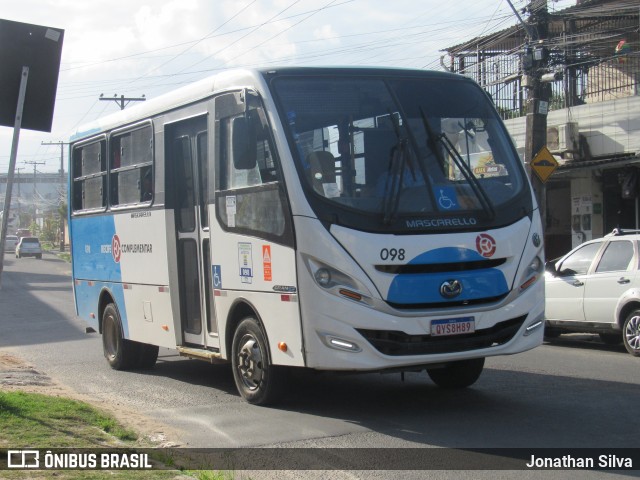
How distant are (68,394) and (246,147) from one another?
3.88 m

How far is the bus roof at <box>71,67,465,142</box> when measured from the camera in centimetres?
870

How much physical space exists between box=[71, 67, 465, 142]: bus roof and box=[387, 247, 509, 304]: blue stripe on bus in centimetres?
198

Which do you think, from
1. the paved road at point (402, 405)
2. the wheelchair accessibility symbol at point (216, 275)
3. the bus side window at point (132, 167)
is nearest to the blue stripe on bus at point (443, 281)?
the paved road at point (402, 405)

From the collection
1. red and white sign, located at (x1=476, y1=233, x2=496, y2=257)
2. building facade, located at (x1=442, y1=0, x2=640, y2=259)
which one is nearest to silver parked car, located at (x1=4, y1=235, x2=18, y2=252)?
building facade, located at (x1=442, y1=0, x2=640, y2=259)

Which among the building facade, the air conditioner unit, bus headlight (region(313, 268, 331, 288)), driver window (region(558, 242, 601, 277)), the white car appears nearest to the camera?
bus headlight (region(313, 268, 331, 288))

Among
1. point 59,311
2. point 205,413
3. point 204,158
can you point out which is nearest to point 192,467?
point 205,413

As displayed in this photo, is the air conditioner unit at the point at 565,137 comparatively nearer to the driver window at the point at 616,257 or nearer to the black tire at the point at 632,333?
the driver window at the point at 616,257

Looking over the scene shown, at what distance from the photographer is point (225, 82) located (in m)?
9.41

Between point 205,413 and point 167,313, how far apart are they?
7.13ft

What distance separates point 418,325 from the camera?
7859mm

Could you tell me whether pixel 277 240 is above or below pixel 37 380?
above

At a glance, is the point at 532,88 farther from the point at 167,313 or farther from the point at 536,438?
the point at 536,438

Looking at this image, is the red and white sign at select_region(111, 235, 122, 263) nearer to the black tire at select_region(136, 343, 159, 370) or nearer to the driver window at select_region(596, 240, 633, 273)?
the black tire at select_region(136, 343, 159, 370)

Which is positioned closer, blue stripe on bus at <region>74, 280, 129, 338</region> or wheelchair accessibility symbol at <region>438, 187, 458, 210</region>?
wheelchair accessibility symbol at <region>438, 187, 458, 210</region>
